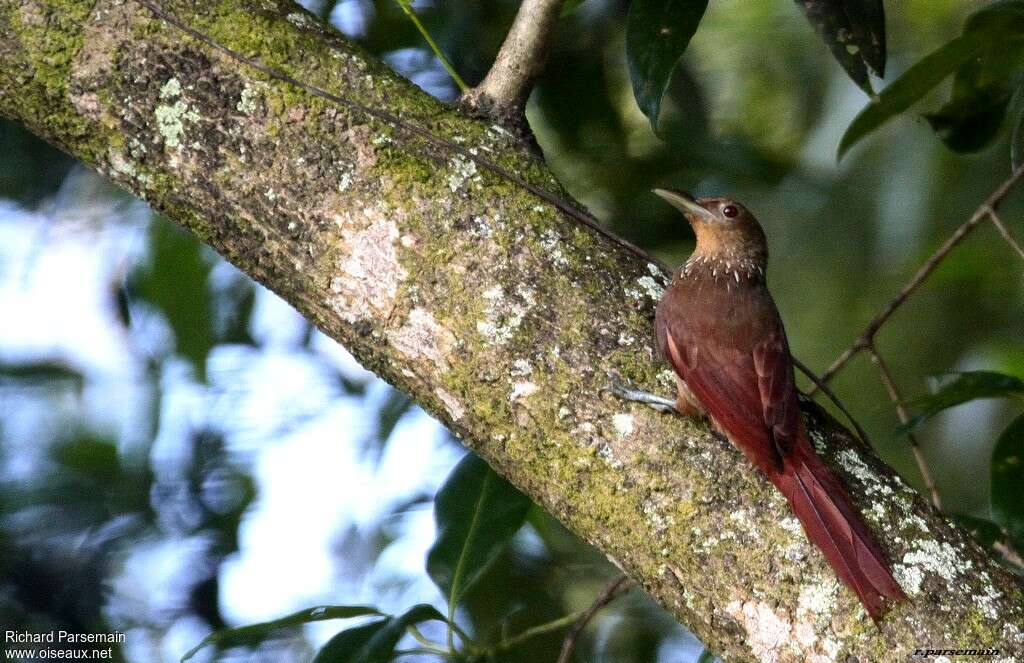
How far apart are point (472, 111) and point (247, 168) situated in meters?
0.46

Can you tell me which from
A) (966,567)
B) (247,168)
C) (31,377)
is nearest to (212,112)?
(247,168)

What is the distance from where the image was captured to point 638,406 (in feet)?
5.72

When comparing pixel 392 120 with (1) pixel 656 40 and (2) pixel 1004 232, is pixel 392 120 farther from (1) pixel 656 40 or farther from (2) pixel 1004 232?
(2) pixel 1004 232

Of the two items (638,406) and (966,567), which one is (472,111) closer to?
(638,406)

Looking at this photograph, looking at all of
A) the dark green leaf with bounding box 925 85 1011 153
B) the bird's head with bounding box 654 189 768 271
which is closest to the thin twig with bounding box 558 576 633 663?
the bird's head with bounding box 654 189 768 271

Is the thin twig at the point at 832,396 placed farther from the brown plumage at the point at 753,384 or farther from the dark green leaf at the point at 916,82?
the dark green leaf at the point at 916,82

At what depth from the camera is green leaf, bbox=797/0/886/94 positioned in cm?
221

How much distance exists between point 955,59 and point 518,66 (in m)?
1.02

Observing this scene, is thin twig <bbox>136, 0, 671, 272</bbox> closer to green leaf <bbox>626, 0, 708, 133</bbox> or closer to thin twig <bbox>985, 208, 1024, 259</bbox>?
green leaf <bbox>626, 0, 708, 133</bbox>

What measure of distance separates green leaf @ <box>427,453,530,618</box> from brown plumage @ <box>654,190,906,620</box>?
594mm

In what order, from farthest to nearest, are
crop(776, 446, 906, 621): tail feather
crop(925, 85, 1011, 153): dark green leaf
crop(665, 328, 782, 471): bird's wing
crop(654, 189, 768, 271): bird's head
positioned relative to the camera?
1. crop(925, 85, 1011, 153): dark green leaf
2. crop(654, 189, 768, 271): bird's head
3. crop(665, 328, 782, 471): bird's wing
4. crop(776, 446, 906, 621): tail feather

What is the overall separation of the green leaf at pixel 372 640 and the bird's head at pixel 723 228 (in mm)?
1065

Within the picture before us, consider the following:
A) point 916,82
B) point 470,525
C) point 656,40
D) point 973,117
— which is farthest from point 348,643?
point 973,117

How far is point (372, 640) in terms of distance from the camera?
2.22 m
